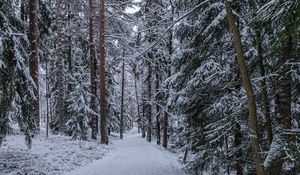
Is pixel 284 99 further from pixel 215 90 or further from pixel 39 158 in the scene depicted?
pixel 39 158

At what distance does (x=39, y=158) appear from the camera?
1084 cm

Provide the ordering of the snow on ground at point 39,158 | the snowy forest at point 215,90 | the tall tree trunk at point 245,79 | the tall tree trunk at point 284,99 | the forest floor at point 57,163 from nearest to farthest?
1. the tall tree trunk at point 245,79
2. the snowy forest at point 215,90
3. the tall tree trunk at point 284,99
4. the snow on ground at point 39,158
5. the forest floor at point 57,163

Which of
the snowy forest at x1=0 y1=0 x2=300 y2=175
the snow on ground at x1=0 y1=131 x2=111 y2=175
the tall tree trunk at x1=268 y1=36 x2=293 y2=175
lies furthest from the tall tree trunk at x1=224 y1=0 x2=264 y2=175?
the snow on ground at x1=0 y1=131 x2=111 y2=175

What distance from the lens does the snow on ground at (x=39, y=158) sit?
30.8 ft

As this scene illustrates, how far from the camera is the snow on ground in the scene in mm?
9375

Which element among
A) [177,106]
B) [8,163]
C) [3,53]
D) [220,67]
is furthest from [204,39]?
[8,163]

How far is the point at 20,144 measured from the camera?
12.4 m

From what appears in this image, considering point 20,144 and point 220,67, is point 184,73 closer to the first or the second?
point 220,67

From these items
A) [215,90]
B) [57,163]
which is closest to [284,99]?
[215,90]

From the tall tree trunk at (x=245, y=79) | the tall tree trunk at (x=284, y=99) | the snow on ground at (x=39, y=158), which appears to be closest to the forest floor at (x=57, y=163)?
the snow on ground at (x=39, y=158)

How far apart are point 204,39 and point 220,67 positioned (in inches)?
41.6

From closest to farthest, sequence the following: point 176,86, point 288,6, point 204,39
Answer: point 288,6 → point 204,39 → point 176,86

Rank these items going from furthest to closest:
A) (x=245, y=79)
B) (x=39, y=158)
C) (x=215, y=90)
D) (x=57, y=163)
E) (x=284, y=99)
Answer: (x=57, y=163), (x=39, y=158), (x=215, y=90), (x=284, y=99), (x=245, y=79)

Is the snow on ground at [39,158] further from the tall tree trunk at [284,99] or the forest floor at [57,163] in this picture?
the tall tree trunk at [284,99]
